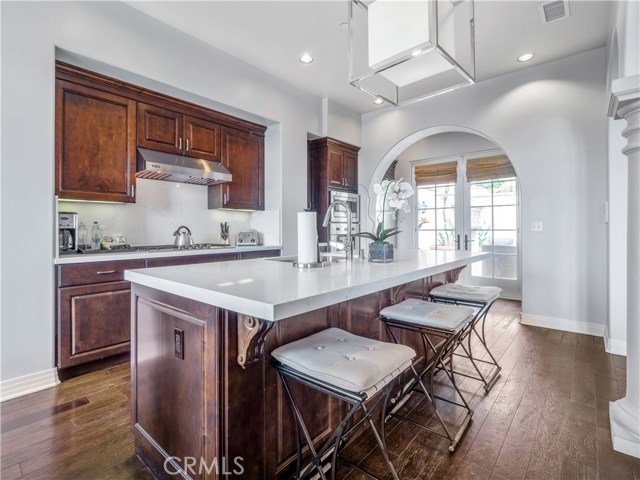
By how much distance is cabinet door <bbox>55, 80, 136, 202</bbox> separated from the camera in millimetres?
2520

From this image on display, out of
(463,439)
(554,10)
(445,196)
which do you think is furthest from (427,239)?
(463,439)

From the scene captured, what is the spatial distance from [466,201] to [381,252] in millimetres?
4222

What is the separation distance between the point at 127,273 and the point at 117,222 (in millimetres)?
2041

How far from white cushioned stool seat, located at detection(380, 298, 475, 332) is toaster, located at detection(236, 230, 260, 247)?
2.51m

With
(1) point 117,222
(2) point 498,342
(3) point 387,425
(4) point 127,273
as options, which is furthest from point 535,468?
(1) point 117,222

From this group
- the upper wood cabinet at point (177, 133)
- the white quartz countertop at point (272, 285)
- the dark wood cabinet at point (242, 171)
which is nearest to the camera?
the white quartz countertop at point (272, 285)

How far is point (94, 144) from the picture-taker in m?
2.70

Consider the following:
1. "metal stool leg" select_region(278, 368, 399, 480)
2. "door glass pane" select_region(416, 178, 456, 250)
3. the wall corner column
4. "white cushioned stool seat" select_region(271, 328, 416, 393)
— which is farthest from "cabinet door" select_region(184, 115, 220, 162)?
"door glass pane" select_region(416, 178, 456, 250)

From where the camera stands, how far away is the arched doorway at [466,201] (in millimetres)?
5176

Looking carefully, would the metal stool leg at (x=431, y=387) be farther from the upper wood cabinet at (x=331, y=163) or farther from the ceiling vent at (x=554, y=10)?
the upper wood cabinet at (x=331, y=163)

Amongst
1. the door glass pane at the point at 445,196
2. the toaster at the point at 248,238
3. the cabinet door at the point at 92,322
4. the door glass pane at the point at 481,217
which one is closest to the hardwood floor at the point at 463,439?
the cabinet door at the point at 92,322

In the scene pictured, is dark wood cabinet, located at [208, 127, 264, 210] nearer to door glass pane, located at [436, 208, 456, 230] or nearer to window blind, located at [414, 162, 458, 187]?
window blind, located at [414, 162, 458, 187]

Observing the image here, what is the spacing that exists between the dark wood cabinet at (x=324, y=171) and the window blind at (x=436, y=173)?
5.80 ft

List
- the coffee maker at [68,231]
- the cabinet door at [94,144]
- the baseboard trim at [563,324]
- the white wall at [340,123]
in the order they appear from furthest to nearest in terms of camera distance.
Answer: the white wall at [340,123] → the baseboard trim at [563,324] → the coffee maker at [68,231] → the cabinet door at [94,144]
